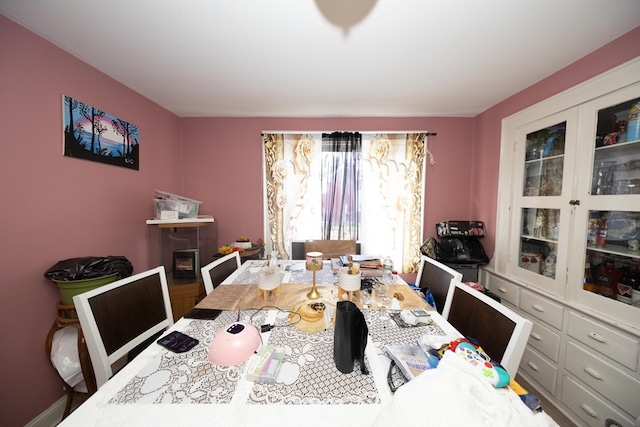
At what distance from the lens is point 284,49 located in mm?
1531

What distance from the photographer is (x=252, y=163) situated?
279cm

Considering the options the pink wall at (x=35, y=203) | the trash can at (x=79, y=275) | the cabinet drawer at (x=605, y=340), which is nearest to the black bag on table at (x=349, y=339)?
the trash can at (x=79, y=275)

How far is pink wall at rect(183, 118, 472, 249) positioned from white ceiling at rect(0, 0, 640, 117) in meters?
0.54

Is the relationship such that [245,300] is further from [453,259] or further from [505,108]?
[505,108]

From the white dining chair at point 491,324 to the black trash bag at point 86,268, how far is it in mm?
2257

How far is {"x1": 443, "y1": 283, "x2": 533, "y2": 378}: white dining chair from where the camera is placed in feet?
2.81

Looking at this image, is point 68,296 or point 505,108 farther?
point 505,108

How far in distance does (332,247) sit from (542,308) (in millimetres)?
1863

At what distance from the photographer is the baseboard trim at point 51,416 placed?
1.39 meters

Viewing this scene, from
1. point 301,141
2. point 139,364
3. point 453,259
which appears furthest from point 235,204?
point 453,259

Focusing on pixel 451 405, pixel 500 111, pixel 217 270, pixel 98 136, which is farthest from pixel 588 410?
Answer: pixel 98 136

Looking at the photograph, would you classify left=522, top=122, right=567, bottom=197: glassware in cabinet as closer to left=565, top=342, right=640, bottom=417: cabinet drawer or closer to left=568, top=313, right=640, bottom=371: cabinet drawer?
left=568, top=313, right=640, bottom=371: cabinet drawer

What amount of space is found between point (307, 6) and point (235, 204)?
2.21 m

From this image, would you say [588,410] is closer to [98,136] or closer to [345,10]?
[345,10]
